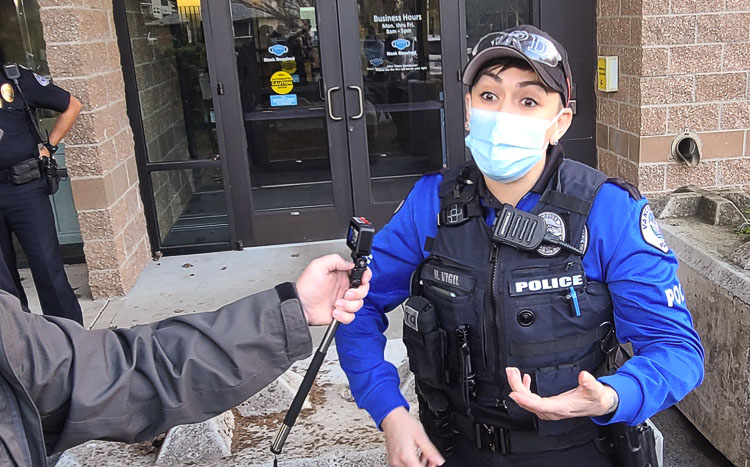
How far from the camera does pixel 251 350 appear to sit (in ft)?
4.80

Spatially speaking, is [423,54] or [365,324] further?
[423,54]

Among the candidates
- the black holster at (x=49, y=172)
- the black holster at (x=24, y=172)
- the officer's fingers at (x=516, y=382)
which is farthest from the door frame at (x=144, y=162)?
the officer's fingers at (x=516, y=382)

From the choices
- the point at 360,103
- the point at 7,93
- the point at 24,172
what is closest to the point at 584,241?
the point at 24,172

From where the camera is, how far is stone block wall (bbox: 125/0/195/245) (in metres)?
5.57

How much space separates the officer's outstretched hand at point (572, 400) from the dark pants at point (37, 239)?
354 centimetres

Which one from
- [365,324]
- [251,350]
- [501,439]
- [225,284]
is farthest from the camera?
[225,284]

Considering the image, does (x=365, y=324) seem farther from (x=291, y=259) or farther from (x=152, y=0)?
(x=152, y=0)

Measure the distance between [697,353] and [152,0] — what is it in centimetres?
508

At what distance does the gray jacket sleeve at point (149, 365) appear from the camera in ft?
4.39

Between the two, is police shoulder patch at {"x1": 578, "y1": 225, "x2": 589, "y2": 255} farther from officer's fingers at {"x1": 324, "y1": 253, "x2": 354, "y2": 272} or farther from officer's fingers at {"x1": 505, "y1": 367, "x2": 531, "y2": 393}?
officer's fingers at {"x1": 324, "y1": 253, "x2": 354, "y2": 272}

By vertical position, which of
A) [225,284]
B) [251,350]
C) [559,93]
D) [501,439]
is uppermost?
[559,93]

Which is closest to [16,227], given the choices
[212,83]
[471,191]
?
[212,83]

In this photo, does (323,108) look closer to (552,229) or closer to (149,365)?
(552,229)

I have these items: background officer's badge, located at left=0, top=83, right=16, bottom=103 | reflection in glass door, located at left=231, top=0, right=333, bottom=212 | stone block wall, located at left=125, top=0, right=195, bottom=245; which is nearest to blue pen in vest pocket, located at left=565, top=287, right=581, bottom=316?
background officer's badge, located at left=0, top=83, right=16, bottom=103
